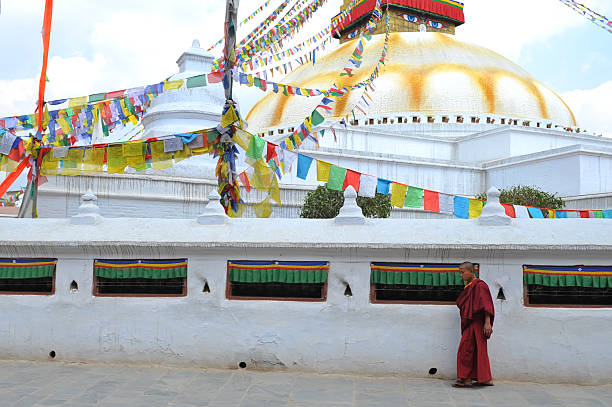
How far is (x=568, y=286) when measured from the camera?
17.4 feet

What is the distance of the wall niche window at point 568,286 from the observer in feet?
17.2

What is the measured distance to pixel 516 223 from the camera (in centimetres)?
562

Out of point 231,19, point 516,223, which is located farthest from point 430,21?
point 516,223

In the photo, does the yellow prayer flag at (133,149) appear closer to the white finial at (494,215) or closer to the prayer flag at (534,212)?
the white finial at (494,215)

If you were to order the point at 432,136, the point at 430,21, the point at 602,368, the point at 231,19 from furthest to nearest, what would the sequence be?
the point at 430,21, the point at 432,136, the point at 231,19, the point at 602,368

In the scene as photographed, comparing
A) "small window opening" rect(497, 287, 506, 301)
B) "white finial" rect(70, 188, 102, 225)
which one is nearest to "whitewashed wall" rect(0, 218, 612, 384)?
"small window opening" rect(497, 287, 506, 301)

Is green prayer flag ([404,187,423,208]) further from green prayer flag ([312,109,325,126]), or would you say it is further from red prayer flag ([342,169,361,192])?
green prayer flag ([312,109,325,126])

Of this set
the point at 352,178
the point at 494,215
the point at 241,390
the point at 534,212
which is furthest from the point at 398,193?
the point at 241,390

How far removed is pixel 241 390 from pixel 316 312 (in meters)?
1.07

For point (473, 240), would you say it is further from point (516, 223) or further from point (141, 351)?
point (141, 351)

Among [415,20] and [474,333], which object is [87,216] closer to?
[474,333]

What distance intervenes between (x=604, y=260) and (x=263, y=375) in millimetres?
3267

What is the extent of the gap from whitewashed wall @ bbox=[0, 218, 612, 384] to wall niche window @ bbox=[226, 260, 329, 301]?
75mm

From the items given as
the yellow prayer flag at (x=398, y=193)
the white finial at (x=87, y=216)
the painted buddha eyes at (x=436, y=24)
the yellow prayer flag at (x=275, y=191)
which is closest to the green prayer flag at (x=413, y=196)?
the yellow prayer flag at (x=398, y=193)
